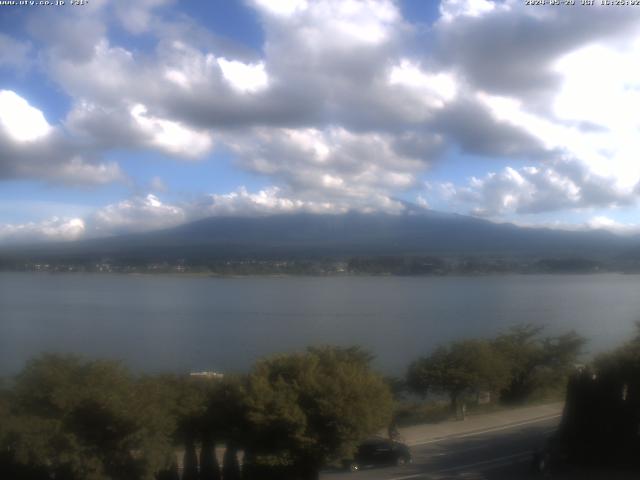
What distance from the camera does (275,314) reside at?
40.8m

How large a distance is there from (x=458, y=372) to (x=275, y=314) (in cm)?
2330

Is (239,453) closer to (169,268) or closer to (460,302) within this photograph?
(460,302)

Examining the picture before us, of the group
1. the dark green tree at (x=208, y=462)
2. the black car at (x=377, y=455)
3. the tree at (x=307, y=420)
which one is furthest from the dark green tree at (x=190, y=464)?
the black car at (x=377, y=455)

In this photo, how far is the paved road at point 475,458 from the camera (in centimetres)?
1008

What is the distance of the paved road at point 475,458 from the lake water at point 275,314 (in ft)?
28.0

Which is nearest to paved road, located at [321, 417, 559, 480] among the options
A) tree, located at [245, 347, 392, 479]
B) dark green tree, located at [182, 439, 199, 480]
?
tree, located at [245, 347, 392, 479]

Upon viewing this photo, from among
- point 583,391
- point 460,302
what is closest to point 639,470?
point 583,391

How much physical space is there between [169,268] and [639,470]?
51.6 metres

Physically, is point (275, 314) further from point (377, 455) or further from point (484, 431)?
point (377, 455)

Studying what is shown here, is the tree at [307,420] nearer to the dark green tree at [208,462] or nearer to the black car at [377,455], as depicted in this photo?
the dark green tree at [208,462]

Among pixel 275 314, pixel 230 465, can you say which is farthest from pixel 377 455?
pixel 275 314

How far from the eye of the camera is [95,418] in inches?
360

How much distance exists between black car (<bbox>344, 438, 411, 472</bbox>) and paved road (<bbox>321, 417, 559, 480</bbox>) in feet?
0.52

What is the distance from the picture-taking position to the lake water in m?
26.6
